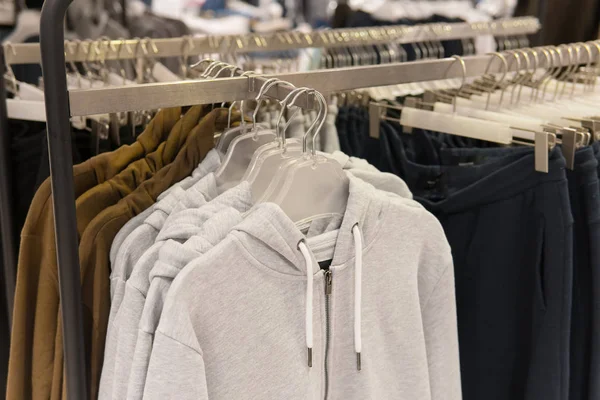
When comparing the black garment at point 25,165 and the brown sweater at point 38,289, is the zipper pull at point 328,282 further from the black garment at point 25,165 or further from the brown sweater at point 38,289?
the black garment at point 25,165

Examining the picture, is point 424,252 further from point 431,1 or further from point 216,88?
point 431,1

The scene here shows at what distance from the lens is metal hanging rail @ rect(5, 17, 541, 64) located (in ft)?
4.31

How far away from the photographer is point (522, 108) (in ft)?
4.27

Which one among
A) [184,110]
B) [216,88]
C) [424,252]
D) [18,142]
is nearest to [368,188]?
[424,252]

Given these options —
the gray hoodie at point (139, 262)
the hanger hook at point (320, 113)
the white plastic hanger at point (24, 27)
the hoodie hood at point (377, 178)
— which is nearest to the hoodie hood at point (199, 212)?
the gray hoodie at point (139, 262)

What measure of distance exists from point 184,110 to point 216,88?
201 mm

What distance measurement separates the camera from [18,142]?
1.08m

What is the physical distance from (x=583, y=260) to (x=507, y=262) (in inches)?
4.8

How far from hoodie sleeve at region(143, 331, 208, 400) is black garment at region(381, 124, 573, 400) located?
0.58 m

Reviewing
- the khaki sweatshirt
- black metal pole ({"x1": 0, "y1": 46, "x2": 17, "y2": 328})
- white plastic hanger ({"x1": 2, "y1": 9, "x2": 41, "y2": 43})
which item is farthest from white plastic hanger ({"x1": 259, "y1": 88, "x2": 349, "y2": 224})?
white plastic hanger ({"x1": 2, "y1": 9, "x2": 41, "y2": 43})

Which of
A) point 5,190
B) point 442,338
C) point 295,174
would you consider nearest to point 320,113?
point 295,174

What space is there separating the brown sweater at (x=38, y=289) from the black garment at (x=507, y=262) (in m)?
0.58

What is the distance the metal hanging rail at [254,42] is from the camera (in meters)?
1.31

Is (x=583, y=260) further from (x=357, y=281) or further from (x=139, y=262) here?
(x=139, y=262)
